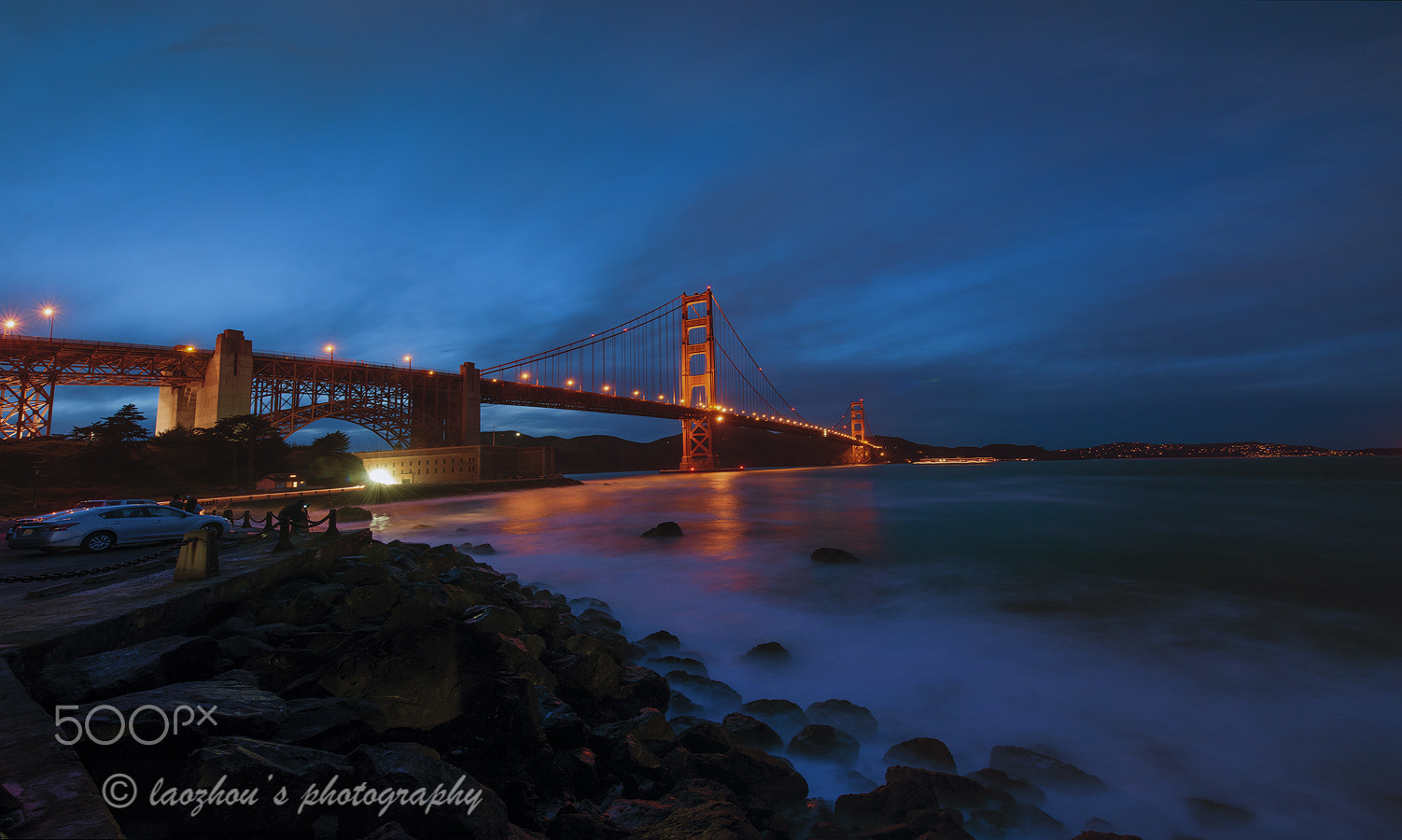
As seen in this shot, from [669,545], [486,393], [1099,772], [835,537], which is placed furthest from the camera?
[486,393]

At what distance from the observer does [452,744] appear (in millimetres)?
3492

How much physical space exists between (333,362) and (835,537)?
4298 cm

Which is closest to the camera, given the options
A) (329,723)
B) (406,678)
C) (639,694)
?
(329,723)

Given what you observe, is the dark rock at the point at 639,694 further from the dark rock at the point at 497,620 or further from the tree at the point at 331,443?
the tree at the point at 331,443

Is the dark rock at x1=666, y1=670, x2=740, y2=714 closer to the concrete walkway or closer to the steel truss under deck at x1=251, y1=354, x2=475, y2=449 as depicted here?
the concrete walkway

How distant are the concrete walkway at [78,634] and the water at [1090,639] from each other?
14.2 feet

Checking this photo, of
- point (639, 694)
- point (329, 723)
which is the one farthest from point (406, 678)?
point (639, 694)

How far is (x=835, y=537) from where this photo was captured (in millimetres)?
18328

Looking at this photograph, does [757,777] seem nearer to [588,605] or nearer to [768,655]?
[768,655]

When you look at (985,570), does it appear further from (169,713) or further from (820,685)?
(169,713)

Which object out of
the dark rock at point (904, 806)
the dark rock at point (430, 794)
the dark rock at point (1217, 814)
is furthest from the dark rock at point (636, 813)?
the dark rock at point (1217, 814)

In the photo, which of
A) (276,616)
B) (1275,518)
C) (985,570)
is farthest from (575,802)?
(1275,518)

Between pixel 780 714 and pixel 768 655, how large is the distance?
1960 millimetres

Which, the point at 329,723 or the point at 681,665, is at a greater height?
the point at 329,723
